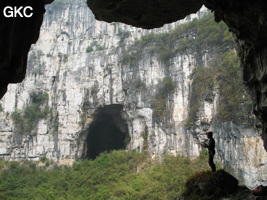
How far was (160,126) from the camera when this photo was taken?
2406cm

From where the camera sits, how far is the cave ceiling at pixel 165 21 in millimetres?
6152

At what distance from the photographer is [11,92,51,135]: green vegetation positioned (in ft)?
92.7

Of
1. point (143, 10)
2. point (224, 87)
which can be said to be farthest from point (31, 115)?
point (143, 10)

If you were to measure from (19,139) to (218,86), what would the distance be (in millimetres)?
18674

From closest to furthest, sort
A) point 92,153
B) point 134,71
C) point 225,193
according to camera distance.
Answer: point 225,193 < point 134,71 < point 92,153

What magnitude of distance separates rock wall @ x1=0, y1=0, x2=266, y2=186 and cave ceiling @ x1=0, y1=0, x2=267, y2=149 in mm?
12543

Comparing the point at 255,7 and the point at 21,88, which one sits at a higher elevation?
the point at 21,88

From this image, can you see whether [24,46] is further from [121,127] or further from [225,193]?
[121,127]

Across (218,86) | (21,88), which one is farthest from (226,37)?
(21,88)

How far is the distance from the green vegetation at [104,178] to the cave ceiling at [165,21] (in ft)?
37.8

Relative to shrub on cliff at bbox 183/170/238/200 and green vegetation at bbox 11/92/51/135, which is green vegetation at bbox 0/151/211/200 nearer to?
green vegetation at bbox 11/92/51/135
